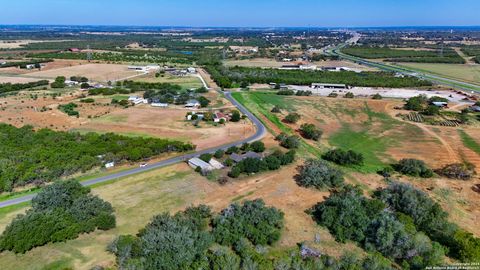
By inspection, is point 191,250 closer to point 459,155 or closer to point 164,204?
point 164,204

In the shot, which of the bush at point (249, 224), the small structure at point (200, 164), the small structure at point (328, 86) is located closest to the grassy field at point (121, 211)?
the small structure at point (200, 164)

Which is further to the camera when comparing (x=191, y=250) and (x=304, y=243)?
(x=304, y=243)

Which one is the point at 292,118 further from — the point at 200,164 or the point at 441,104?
the point at 441,104

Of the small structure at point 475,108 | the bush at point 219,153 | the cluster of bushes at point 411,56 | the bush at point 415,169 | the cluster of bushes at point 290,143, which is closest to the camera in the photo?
the bush at point 415,169

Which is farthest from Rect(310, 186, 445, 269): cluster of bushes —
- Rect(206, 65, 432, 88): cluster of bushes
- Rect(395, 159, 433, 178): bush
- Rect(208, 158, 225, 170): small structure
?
Rect(206, 65, 432, 88): cluster of bushes

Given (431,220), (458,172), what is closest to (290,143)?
(458,172)

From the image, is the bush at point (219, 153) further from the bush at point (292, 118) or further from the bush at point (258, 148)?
the bush at point (292, 118)

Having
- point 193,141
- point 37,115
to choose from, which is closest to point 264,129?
point 193,141
